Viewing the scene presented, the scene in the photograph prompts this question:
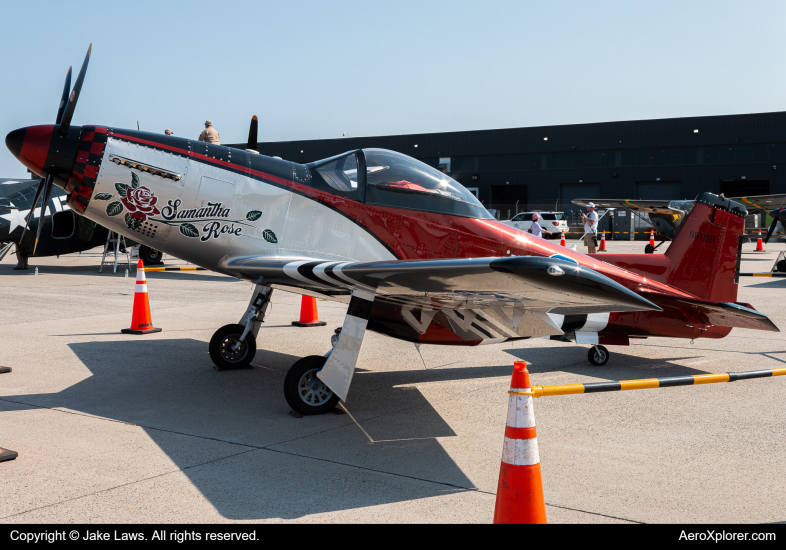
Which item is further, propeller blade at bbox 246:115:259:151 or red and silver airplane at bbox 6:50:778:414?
propeller blade at bbox 246:115:259:151

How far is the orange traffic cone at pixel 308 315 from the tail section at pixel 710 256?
15.4 ft

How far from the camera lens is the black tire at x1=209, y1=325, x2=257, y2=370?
650cm

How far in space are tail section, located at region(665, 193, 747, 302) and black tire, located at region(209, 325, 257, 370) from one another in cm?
435

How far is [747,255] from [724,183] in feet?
85.9

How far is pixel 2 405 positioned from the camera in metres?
5.05

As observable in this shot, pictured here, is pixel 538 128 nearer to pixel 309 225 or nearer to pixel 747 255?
pixel 747 255

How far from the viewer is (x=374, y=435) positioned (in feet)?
14.9

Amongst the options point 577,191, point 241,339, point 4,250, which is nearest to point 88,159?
point 241,339

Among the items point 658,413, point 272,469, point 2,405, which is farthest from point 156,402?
point 658,413

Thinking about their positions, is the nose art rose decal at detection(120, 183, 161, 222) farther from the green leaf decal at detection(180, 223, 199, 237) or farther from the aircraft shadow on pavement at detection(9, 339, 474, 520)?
the aircraft shadow on pavement at detection(9, 339, 474, 520)

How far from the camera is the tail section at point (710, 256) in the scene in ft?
21.6

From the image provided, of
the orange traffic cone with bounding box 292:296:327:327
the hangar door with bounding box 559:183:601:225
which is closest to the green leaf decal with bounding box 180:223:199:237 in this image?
the orange traffic cone with bounding box 292:296:327:327

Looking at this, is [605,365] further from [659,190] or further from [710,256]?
[659,190]

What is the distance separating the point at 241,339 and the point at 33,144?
2580mm
